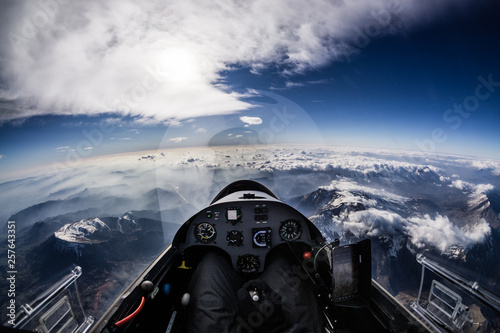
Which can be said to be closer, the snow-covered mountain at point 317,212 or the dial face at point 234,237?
the dial face at point 234,237

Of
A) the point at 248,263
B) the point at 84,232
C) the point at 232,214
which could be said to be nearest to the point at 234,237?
the point at 232,214

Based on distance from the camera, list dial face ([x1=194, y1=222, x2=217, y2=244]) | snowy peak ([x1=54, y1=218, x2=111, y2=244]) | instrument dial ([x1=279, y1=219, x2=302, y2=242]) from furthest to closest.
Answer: snowy peak ([x1=54, y1=218, x2=111, y2=244]) → instrument dial ([x1=279, y1=219, x2=302, y2=242]) → dial face ([x1=194, y1=222, x2=217, y2=244])

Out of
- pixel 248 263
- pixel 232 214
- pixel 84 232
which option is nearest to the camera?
pixel 232 214

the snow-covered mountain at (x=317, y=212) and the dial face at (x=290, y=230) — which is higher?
the dial face at (x=290, y=230)

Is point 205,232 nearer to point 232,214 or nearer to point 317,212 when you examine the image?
point 232,214

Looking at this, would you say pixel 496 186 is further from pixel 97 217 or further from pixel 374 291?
pixel 97 217

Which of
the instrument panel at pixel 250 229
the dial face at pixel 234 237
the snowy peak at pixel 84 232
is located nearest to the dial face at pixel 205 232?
the instrument panel at pixel 250 229

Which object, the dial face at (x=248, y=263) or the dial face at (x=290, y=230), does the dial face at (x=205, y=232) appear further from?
the dial face at (x=290, y=230)

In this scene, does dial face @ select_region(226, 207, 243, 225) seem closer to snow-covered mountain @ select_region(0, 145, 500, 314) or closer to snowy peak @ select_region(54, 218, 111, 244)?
snow-covered mountain @ select_region(0, 145, 500, 314)

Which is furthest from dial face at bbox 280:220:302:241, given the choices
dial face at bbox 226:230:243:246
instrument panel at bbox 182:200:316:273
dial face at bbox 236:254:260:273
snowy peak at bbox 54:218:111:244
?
snowy peak at bbox 54:218:111:244
